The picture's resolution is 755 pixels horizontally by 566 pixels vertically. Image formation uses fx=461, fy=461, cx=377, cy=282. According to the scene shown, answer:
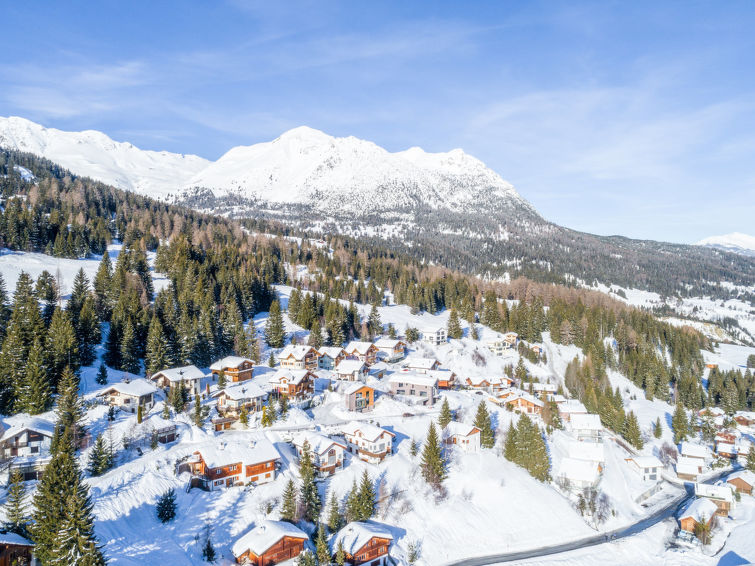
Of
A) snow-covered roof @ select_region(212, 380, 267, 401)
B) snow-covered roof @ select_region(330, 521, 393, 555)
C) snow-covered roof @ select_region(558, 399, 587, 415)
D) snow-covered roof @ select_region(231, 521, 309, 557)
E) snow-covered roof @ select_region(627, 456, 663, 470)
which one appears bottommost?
snow-covered roof @ select_region(627, 456, 663, 470)

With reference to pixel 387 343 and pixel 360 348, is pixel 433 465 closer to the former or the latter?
pixel 360 348

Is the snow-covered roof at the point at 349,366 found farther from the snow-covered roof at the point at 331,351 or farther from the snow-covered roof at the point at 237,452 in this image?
the snow-covered roof at the point at 237,452

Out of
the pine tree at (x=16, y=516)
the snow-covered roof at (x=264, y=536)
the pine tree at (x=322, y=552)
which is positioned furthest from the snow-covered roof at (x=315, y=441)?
the pine tree at (x=16, y=516)

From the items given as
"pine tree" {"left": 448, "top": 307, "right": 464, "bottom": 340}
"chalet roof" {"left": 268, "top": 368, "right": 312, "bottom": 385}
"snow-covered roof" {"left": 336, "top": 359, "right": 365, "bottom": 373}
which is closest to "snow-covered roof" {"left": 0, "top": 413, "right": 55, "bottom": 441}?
"chalet roof" {"left": 268, "top": 368, "right": 312, "bottom": 385}

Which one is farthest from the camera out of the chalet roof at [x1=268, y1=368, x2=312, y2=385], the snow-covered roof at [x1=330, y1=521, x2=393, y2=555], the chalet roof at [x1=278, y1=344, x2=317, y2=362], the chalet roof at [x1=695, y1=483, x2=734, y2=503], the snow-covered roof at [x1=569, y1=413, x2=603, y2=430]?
the chalet roof at [x1=278, y1=344, x2=317, y2=362]

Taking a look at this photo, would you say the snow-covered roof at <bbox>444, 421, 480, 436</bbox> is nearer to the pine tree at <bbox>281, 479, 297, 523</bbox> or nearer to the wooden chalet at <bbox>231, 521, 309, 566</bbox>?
the pine tree at <bbox>281, 479, 297, 523</bbox>

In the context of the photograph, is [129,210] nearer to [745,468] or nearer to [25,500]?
[25,500]
